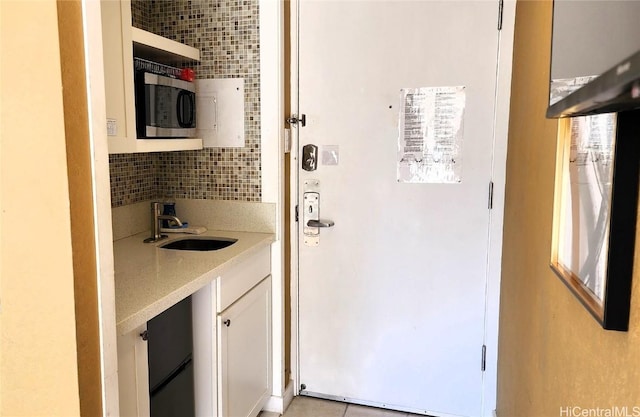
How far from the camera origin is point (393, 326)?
244cm

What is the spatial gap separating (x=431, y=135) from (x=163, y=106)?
48.3 inches

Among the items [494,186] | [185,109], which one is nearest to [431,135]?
[494,186]

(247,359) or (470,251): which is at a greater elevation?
(470,251)

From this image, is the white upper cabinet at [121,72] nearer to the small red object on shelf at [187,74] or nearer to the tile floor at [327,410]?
the small red object on shelf at [187,74]

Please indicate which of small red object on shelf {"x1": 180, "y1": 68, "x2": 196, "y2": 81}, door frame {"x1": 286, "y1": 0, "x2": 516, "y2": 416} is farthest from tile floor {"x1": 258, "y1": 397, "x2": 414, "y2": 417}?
small red object on shelf {"x1": 180, "y1": 68, "x2": 196, "y2": 81}

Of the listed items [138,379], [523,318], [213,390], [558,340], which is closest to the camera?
[558,340]

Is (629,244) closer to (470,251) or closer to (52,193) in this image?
(52,193)

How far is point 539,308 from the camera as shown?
4.68 ft

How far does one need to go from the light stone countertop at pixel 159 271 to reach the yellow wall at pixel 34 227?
23 cm

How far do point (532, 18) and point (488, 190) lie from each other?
2.57ft

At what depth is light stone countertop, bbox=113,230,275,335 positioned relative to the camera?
142 centimetres

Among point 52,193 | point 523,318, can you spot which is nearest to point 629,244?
point 523,318

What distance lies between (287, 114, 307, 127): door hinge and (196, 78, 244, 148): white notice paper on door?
24cm

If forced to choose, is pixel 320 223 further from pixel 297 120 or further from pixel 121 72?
pixel 121 72
